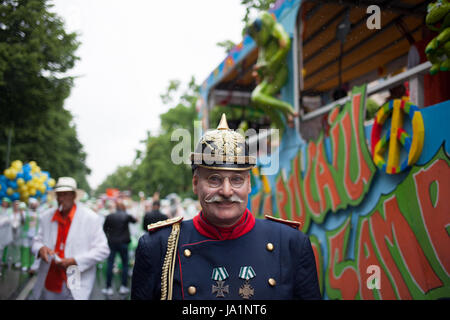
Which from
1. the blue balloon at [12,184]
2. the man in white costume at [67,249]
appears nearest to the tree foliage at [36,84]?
the man in white costume at [67,249]

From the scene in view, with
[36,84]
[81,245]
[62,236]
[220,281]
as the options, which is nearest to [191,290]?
[220,281]

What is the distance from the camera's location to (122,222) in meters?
7.62

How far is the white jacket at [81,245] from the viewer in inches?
159

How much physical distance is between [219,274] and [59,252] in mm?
2816

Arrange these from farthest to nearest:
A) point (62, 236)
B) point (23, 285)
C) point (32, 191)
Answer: point (32, 191) < point (23, 285) < point (62, 236)

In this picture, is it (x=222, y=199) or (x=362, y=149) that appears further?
(x=362, y=149)

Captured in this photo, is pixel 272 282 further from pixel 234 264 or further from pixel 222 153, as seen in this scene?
pixel 222 153

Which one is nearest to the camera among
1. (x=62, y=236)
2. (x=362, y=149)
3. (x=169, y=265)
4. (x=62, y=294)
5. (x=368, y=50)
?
(x=169, y=265)

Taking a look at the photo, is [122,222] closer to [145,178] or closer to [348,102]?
[348,102]

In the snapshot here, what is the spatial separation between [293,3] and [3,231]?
7.27m

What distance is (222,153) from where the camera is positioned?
202cm

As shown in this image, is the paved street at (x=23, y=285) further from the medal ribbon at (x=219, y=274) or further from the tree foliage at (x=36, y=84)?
the medal ribbon at (x=219, y=274)

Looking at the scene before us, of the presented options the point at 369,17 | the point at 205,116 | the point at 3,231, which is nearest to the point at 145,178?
the point at 205,116

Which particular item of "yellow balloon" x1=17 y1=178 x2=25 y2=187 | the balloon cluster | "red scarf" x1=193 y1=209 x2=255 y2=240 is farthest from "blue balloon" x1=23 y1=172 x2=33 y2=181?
"red scarf" x1=193 y1=209 x2=255 y2=240
